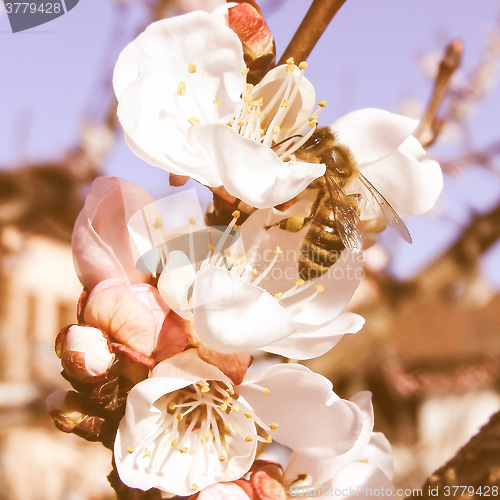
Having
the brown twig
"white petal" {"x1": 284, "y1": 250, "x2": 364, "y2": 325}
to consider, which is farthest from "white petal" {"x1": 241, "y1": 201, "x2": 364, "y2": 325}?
the brown twig

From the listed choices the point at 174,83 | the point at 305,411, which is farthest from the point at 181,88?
the point at 305,411

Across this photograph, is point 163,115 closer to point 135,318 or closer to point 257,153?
point 257,153

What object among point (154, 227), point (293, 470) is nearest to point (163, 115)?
point (154, 227)

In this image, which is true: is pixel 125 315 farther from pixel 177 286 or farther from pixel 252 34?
pixel 252 34

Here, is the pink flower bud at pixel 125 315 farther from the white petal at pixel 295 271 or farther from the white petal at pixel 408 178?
the white petal at pixel 408 178

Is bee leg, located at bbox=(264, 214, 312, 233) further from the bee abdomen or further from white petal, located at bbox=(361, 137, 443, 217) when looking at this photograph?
white petal, located at bbox=(361, 137, 443, 217)

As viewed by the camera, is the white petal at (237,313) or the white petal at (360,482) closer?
the white petal at (237,313)

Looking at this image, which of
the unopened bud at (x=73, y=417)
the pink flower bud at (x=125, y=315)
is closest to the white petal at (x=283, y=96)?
the pink flower bud at (x=125, y=315)
